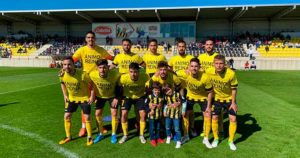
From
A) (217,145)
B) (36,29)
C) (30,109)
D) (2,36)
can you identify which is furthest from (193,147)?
(2,36)

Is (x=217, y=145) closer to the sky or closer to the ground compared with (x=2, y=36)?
closer to the ground

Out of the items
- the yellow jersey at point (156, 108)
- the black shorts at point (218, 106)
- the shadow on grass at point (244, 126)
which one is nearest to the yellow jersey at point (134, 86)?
the yellow jersey at point (156, 108)

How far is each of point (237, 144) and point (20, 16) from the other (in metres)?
46.8

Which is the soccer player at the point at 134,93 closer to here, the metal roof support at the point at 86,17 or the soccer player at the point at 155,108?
the soccer player at the point at 155,108

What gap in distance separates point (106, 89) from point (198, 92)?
1897 millimetres

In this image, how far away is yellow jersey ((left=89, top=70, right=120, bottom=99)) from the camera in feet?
19.7

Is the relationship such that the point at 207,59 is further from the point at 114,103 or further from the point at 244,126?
the point at 114,103

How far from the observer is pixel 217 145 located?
18.6 feet

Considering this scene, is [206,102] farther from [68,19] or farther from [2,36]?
[2,36]

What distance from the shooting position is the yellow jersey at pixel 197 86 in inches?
230

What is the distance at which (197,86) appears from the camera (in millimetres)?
5980

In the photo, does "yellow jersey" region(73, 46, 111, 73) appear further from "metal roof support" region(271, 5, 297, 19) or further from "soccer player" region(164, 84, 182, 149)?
"metal roof support" region(271, 5, 297, 19)

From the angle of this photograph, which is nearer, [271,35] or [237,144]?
[237,144]

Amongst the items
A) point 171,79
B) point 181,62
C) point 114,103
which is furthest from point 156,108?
point 181,62
